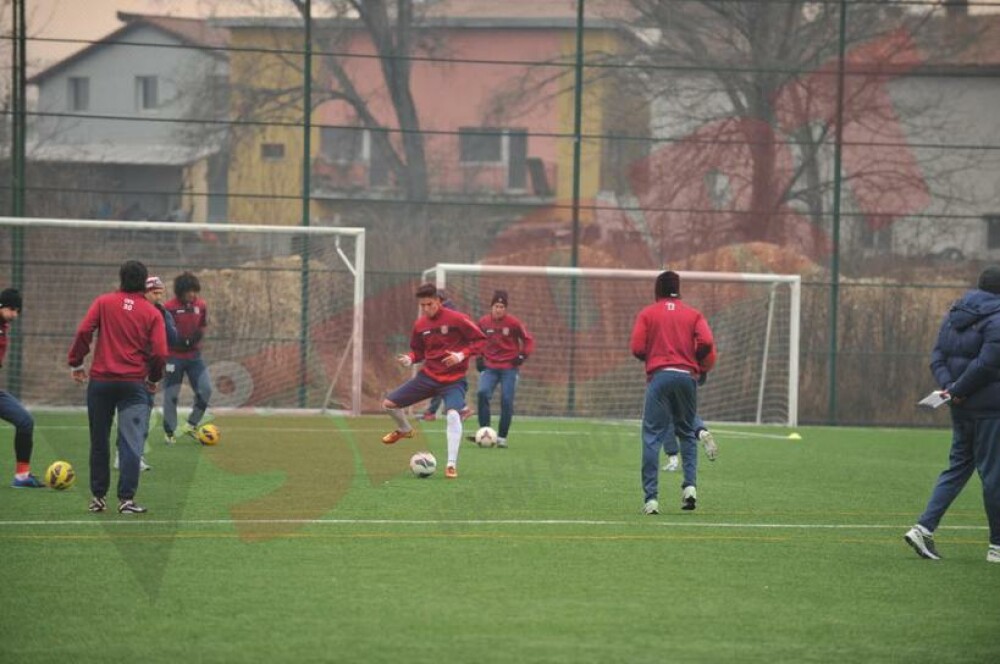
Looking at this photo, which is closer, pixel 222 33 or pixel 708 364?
pixel 708 364

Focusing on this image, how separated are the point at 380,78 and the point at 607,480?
15.1 metres

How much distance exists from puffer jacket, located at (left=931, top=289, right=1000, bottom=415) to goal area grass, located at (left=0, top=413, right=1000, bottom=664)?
1.14m

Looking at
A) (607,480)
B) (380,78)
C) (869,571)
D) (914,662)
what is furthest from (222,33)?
(914,662)

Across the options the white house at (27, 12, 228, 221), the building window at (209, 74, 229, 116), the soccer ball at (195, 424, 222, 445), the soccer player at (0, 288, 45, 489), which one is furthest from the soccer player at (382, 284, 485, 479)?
the building window at (209, 74, 229, 116)

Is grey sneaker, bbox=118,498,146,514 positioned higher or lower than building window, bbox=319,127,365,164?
lower

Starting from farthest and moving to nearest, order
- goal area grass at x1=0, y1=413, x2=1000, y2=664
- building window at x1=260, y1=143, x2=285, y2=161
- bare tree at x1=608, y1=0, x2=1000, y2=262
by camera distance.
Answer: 1. bare tree at x1=608, y1=0, x2=1000, y2=262
2. building window at x1=260, y1=143, x2=285, y2=161
3. goal area grass at x1=0, y1=413, x2=1000, y2=664

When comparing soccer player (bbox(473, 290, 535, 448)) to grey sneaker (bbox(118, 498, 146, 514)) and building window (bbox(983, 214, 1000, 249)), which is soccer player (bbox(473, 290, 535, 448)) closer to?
grey sneaker (bbox(118, 498, 146, 514))

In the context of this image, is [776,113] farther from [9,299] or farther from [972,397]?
[972,397]

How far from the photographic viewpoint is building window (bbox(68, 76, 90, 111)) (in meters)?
27.6

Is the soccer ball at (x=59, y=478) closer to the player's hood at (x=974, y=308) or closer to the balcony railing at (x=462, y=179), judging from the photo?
the player's hood at (x=974, y=308)

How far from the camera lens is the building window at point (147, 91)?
30.2 metres

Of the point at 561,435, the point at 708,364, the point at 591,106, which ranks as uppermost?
the point at 591,106

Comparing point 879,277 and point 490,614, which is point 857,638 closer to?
point 490,614

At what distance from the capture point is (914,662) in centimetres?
719
